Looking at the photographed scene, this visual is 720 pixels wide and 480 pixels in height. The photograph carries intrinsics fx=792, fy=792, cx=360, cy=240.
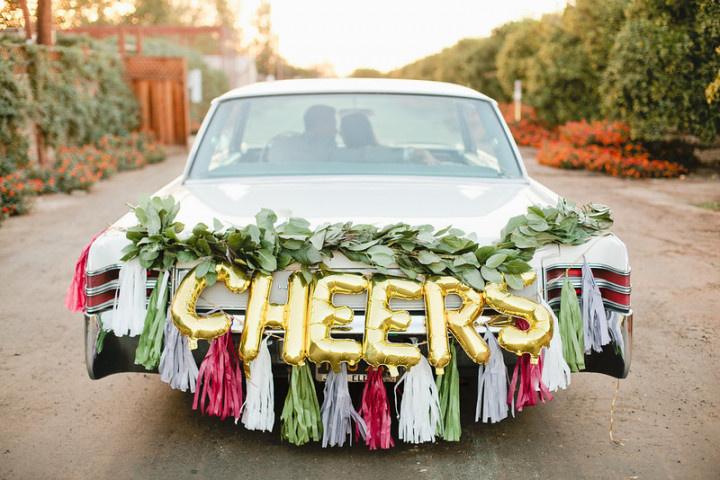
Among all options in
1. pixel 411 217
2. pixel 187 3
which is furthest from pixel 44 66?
pixel 187 3

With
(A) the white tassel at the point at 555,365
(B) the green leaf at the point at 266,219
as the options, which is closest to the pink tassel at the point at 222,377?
(B) the green leaf at the point at 266,219

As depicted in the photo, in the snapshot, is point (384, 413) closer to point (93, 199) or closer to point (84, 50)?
point (93, 199)

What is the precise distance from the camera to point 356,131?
484 centimetres

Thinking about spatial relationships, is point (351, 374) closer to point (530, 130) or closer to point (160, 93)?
point (160, 93)

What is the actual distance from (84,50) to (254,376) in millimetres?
13592

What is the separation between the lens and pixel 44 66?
478 inches

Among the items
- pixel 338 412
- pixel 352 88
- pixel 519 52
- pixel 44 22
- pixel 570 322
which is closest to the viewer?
pixel 570 322

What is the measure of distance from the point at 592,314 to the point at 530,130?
63.4 feet

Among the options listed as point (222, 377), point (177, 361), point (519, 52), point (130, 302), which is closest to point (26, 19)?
point (130, 302)

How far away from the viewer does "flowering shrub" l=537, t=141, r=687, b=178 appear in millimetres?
13328

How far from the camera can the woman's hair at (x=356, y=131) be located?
480 cm

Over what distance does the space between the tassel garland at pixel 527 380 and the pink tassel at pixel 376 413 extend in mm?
520

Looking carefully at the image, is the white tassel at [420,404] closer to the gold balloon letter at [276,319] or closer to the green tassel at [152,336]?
the gold balloon letter at [276,319]

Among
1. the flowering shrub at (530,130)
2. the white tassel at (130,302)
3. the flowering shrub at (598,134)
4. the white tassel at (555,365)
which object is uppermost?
the white tassel at (130,302)
